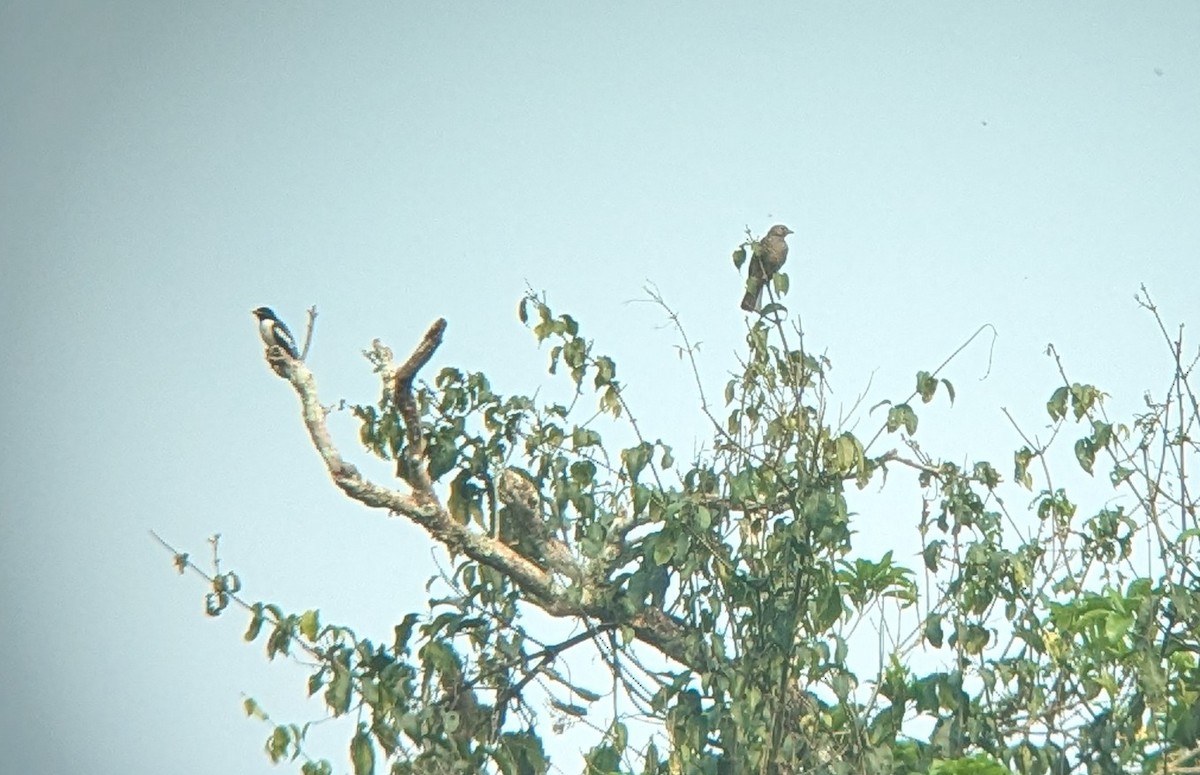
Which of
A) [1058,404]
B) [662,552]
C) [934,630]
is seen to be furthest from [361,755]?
[1058,404]

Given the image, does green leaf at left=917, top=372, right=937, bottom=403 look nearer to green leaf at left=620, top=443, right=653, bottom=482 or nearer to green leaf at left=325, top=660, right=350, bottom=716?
green leaf at left=620, top=443, right=653, bottom=482

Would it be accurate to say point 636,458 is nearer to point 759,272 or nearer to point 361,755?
point 759,272

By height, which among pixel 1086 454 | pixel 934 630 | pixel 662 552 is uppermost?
pixel 1086 454

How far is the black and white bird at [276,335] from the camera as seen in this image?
17.9 ft

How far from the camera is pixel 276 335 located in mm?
5496

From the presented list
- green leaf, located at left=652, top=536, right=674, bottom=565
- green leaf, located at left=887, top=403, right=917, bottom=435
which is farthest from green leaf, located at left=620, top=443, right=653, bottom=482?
green leaf, located at left=887, top=403, right=917, bottom=435

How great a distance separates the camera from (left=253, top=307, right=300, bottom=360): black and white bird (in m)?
5.46

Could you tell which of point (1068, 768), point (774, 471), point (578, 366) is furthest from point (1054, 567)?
point (578, 366)

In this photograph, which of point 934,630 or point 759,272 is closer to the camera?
point 934,630

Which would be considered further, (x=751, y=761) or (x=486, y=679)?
(x=486, y=679)

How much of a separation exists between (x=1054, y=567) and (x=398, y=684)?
231cm

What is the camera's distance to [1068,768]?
16.2 ft

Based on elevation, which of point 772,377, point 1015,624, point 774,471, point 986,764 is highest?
point 772,377

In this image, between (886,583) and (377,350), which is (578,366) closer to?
(377,350)
